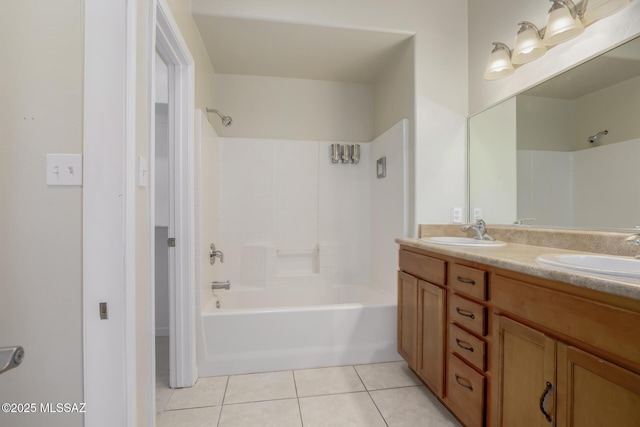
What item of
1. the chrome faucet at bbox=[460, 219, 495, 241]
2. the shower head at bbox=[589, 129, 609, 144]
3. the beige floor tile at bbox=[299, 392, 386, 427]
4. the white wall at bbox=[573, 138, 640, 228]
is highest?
the shower head at bbox=[589, 129, 609, 144]

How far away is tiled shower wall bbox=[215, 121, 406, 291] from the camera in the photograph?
258cm

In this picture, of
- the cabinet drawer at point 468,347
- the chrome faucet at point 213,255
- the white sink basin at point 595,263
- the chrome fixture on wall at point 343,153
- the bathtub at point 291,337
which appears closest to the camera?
the white sink basin at point 595,263

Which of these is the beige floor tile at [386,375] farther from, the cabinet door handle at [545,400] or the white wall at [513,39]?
the white wall at [513,39]

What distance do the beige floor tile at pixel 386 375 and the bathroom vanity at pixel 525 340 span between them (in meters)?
0.21

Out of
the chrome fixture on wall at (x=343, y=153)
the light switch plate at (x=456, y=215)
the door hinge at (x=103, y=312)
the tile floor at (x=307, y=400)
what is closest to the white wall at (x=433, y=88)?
the light switch plate at (x=456, y=215)

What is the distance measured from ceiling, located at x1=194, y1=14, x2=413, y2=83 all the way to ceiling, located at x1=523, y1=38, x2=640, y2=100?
1.01m

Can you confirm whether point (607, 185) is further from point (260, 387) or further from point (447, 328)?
point (260, 387)

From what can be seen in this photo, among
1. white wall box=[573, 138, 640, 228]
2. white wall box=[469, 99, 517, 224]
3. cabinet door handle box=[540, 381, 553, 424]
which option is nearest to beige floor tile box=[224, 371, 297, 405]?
cabinet door handle box=[540, 381, 553, 424]

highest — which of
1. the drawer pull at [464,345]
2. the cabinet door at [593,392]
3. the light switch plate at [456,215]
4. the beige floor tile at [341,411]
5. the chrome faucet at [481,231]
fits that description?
the light switch plate at [456,215]

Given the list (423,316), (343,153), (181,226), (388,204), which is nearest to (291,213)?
(343,153)

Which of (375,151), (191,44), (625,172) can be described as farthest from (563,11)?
(191,44)

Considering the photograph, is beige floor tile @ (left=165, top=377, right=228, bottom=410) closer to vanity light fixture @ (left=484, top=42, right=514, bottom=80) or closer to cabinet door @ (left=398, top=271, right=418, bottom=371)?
cabinet door @ (left=398, top=271, right=418, bottom=371)

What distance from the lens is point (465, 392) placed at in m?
1.20

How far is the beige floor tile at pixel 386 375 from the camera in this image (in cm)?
168
